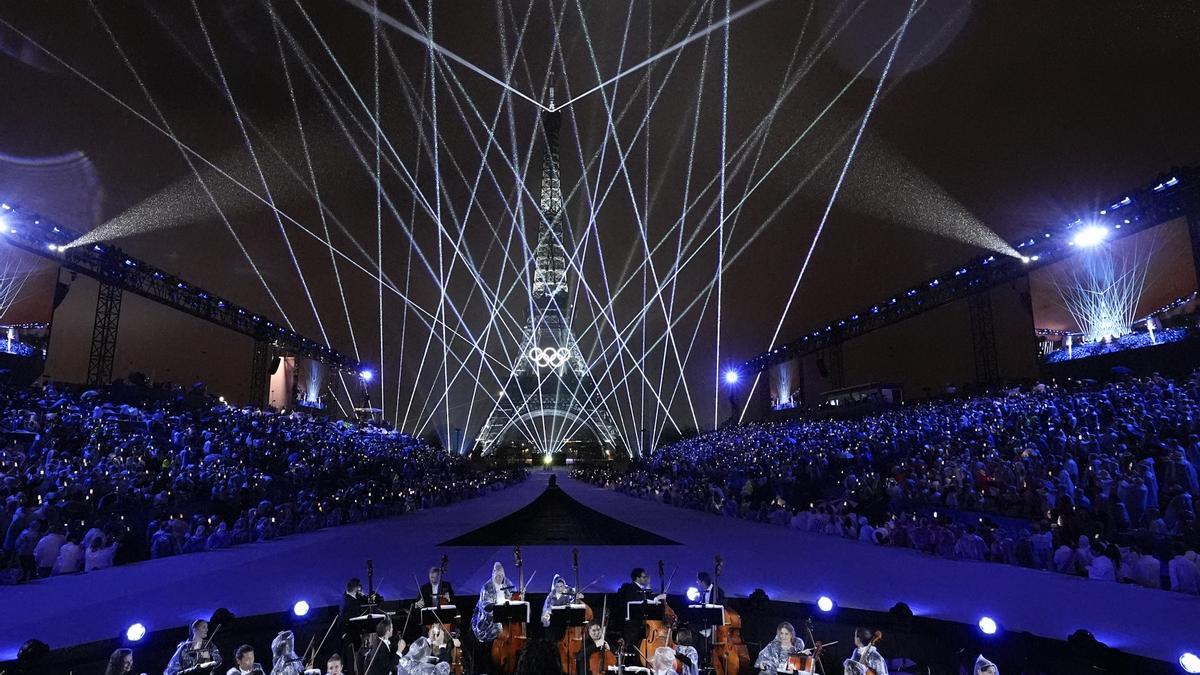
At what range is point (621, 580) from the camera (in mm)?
10109

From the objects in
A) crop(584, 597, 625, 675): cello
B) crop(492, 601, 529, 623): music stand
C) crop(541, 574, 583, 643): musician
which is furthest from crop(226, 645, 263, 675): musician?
crop(584, 597, 625, 675): cello

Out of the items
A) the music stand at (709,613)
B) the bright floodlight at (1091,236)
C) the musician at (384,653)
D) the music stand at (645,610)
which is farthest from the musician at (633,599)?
the bright floodlight at (1091,236)

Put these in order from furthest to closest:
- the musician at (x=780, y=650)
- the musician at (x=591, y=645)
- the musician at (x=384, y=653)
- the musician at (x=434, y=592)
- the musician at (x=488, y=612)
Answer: the musician at (x=434, y=592) → the musician at (x=488, y=612) → the musician at (x=384, y=653) → the musician at (x=591, y=645) → the musician at (x=780, y=650)

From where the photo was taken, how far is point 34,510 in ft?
37.4

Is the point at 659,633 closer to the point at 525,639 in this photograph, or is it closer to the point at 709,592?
the point at 709,592

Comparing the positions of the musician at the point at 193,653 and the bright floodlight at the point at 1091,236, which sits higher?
the bright floodlight at the point at 1091,236

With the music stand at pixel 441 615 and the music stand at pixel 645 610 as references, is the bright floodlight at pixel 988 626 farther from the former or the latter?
the music stand at pixel 441 615

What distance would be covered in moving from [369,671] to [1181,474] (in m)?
13.6

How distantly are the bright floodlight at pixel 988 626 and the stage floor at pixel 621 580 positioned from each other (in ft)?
1.03

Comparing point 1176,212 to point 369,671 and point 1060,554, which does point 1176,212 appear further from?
point 369,671

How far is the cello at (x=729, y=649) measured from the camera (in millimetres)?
7666

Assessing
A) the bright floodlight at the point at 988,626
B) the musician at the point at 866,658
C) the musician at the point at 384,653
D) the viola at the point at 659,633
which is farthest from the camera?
the viola at the point at 659,633

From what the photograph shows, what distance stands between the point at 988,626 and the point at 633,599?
407 cm

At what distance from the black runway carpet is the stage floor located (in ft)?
1.37
